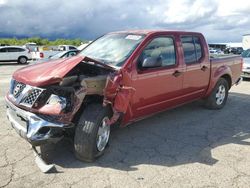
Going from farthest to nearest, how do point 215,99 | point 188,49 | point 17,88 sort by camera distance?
point 215,99 < point 188,49 < point 17,88

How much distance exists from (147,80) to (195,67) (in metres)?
1.58

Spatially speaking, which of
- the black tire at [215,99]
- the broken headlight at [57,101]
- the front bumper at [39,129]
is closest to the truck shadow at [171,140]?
the black tire at [215,99]

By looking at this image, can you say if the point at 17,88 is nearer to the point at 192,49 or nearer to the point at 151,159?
the point at 151,159

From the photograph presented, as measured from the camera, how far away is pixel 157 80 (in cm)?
489

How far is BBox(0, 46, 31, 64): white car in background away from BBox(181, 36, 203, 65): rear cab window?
70.1 feet

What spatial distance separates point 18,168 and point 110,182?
125 centimetres

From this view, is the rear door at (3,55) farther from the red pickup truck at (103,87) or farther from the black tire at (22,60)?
the red pickup truck at (103,87)

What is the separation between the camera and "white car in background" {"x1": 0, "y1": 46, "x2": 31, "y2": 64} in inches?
953

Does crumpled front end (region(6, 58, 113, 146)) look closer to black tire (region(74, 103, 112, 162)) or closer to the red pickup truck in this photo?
the red pickup truck

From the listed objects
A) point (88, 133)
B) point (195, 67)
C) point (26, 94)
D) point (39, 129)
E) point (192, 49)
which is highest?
point (192, 49)

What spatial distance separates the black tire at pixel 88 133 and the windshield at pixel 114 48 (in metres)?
0.92

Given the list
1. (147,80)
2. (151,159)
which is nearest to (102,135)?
(151,159)

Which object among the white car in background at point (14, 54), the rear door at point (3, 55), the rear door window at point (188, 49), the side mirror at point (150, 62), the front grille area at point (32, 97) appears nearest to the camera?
the front grille area at point (32, 97)

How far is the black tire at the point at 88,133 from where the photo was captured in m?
3.79
